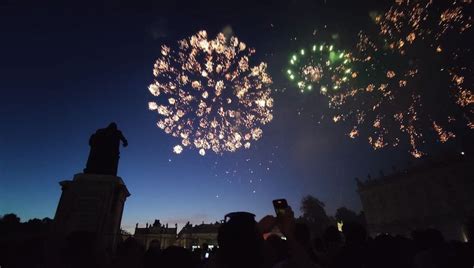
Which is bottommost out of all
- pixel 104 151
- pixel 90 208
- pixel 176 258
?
pixel 176 258

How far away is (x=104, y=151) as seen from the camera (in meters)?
11.2

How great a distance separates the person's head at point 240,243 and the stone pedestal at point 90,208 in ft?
29.4

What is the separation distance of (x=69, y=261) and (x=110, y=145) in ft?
27.6

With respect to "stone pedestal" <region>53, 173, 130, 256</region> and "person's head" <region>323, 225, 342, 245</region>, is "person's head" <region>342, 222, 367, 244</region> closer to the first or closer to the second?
"person's head" <region>323, 225, 342, 245</region>

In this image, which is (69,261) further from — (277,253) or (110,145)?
(110,145)

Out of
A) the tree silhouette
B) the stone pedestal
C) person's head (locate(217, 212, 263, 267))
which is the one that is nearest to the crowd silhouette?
person's head (locate(217, 212, 263, 267))

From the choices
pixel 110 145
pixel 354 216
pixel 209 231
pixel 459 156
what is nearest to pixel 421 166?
pixel 459 156

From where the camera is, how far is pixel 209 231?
5856cm

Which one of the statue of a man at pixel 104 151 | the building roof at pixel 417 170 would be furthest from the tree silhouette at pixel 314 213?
the statue of a man at pixel 104 151

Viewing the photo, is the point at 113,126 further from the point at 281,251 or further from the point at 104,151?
the point at 281,251

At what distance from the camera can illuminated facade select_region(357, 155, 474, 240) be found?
36031 millimetres

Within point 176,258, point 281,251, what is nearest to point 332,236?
point 281,251

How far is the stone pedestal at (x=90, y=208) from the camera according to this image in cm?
944

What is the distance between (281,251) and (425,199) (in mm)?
46811
